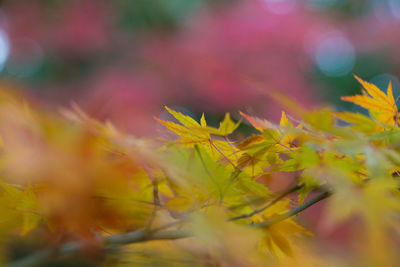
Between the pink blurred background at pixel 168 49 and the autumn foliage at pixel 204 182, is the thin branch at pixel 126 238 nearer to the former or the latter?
the autumn foliage at pixel 204 182

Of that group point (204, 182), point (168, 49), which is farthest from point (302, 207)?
point (168, 49)

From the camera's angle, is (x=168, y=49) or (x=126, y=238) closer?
(x=126, y=238)

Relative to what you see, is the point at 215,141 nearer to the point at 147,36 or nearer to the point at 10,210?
the point at 10,210

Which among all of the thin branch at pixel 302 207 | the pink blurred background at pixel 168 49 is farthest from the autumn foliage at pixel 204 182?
the pink blurred background at pixel 168 49

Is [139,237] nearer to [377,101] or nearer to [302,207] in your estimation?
[302,207]

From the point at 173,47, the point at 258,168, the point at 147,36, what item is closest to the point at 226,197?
the point at 258,168

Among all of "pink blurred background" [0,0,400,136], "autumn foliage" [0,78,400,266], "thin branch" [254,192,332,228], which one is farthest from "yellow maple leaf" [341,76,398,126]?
"pink blurred background" [0,0,400,136]

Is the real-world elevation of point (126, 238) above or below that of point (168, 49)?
below

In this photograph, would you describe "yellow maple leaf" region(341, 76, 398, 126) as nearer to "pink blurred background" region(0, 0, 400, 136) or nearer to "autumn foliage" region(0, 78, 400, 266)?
"autumn foliage" region(0, 78, 400, 266)
